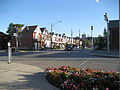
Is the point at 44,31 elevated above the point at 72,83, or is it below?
above

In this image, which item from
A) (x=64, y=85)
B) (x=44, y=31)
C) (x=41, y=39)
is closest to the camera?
(x=64, y=85)

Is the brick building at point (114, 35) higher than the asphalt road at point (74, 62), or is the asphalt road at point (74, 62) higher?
the brick building at point (114, 35)

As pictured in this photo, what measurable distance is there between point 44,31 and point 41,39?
7.32 m

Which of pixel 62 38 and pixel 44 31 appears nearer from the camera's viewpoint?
pixel 44 31

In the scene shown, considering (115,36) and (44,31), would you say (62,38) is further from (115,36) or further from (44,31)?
(115,36)

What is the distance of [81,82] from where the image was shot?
6359 millimetres

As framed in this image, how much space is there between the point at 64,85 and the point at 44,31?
234 feet

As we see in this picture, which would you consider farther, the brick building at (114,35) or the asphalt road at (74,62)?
the brick building at (114,35)

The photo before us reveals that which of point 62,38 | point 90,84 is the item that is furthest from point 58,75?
point 62,38

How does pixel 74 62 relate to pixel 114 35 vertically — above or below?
below

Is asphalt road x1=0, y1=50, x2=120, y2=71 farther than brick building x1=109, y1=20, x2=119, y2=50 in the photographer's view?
No

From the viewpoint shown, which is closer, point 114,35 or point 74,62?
point 74,62

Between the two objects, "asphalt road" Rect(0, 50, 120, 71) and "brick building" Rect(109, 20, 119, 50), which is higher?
"brick building" Rect(109, 20, 119, 50)

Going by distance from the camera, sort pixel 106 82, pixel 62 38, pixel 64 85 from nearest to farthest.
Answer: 1. pixel 106 82
2. pixel 64 85
3. pixel 62 38
